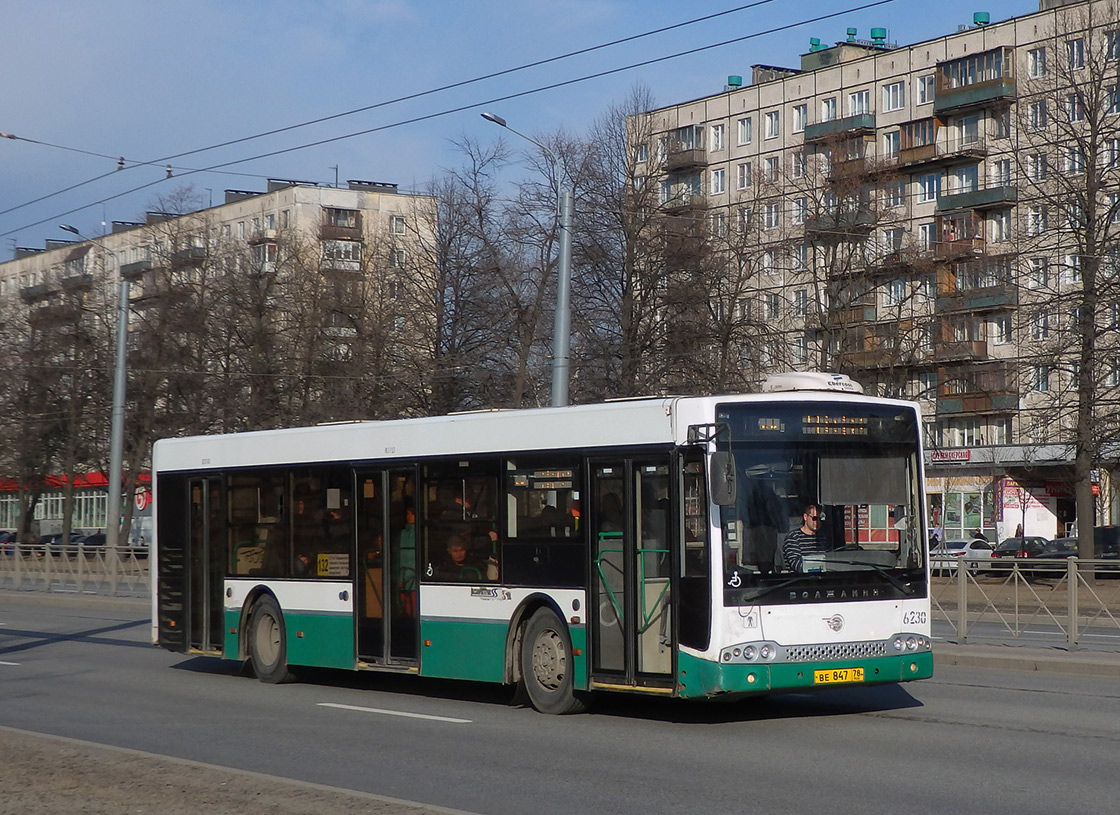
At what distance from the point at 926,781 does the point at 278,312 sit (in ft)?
135

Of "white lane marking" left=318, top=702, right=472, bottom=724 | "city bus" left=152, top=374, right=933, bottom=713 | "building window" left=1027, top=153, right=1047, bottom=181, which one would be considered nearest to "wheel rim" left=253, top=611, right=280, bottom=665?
"city bus" left=152, top=374, right=933, bottom=713

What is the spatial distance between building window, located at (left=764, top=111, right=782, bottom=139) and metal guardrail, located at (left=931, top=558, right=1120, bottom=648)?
56.4 m

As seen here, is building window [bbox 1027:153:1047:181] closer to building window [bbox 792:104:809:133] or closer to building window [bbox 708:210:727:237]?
building window [bbox 708:210:727:237]

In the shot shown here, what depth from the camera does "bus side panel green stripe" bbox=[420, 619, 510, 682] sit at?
13.5 m

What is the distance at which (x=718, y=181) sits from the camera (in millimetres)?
77312

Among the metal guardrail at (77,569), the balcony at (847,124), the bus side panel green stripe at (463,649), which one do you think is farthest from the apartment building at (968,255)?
the bus side panel green stripe at (463,649)

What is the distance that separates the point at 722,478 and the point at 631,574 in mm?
1436

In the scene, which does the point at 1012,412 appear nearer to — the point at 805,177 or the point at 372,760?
the point at 805,177

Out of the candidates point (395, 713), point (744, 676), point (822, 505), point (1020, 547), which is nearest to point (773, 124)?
point (1020, 547)

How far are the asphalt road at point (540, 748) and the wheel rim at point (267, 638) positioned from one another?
49 centimetres

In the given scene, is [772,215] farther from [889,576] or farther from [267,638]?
[889,576]

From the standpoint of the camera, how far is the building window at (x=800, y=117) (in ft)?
240

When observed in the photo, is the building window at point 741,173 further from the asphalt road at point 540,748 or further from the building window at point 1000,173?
the asphalt road at point 540,748

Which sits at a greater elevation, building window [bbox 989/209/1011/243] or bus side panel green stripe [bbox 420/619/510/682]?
building window [bbox 989/209/1011/243]
